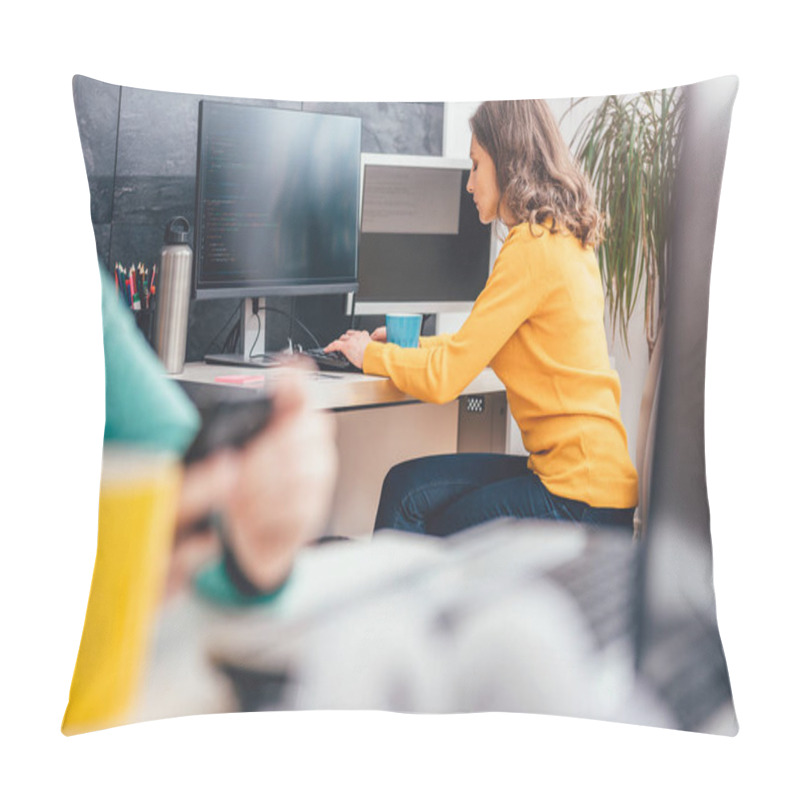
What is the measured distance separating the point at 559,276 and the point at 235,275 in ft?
2.01

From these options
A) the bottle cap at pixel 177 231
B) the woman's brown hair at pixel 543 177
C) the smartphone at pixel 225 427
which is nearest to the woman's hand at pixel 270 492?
the smartphone at pixel 225 427

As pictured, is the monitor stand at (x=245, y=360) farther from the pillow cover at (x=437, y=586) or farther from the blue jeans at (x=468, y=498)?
the blue jeans at (x=468, y=498)

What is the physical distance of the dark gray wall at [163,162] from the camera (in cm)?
192

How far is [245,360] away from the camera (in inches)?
80.4

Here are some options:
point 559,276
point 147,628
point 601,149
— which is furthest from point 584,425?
point 147,628

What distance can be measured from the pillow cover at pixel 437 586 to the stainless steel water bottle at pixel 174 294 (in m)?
0.02

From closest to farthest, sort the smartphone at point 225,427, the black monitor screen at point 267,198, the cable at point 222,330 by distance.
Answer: the smartphone at point 225,427 → the black monitor screen at point 267,198 → the cable at point 222,330

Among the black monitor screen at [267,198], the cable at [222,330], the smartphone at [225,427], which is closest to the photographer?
the smartphone at [225,427]

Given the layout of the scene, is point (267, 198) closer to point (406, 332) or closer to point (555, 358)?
point (406, 332)

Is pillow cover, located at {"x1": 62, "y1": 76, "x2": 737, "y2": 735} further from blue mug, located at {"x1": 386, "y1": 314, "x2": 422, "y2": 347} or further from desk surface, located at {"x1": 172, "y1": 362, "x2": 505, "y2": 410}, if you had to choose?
blue mug, located at {"x1": 386, "y1": 314, "x2": 422, "y2": 347}

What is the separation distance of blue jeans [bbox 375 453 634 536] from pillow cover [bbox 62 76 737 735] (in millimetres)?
29

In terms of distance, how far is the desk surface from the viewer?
1931mm

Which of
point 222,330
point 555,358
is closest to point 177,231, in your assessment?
point 222,330

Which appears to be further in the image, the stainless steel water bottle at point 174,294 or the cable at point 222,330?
the cable at point 222,330
